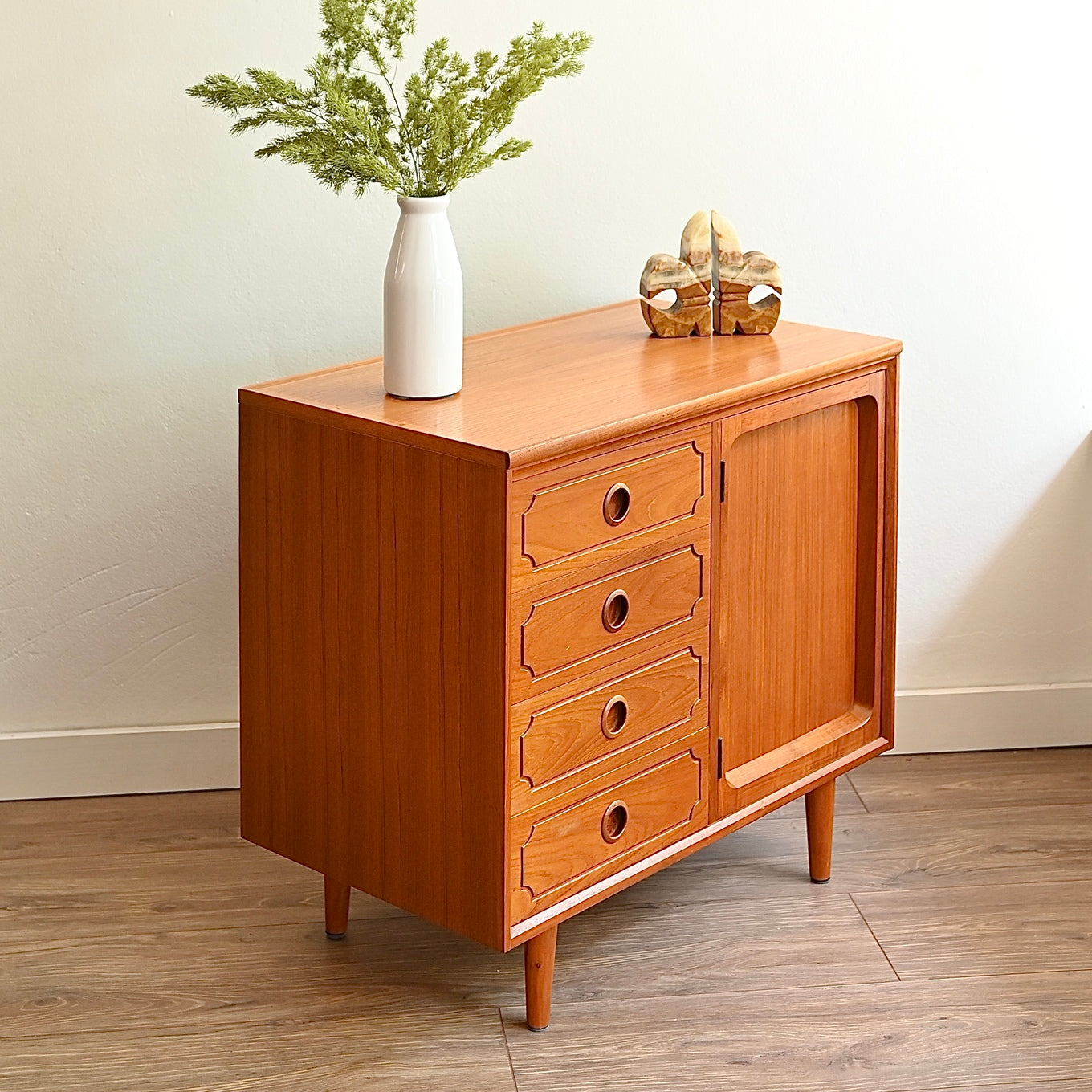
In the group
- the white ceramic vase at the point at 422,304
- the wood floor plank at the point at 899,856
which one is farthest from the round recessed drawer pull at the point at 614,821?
the white ceramic vase at the point at 422,304

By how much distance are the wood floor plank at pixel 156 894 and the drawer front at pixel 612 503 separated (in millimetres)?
728

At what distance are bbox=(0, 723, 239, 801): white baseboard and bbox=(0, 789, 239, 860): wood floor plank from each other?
0.02 metres

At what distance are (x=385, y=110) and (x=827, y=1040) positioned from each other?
120 cm

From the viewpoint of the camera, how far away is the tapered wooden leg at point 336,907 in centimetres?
203

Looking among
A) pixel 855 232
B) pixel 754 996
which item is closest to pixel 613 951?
pixel 754 996

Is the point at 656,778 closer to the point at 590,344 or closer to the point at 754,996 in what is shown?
the point at 754,996

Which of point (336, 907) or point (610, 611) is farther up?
point (610, 611)

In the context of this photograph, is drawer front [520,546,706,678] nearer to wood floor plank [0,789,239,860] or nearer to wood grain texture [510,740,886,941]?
wood grain texture [510,740,886,941]

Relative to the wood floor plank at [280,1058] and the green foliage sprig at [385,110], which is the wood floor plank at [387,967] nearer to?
the wood floor plank at [280,1058]

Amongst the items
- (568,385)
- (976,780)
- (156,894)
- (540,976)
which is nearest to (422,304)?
(568,385)

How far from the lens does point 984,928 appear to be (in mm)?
2107

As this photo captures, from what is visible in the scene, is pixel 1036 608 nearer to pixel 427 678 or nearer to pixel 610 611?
pixel 610 611

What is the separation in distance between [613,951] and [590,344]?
0.80 metres

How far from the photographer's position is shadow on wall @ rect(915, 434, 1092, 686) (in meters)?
2.60
